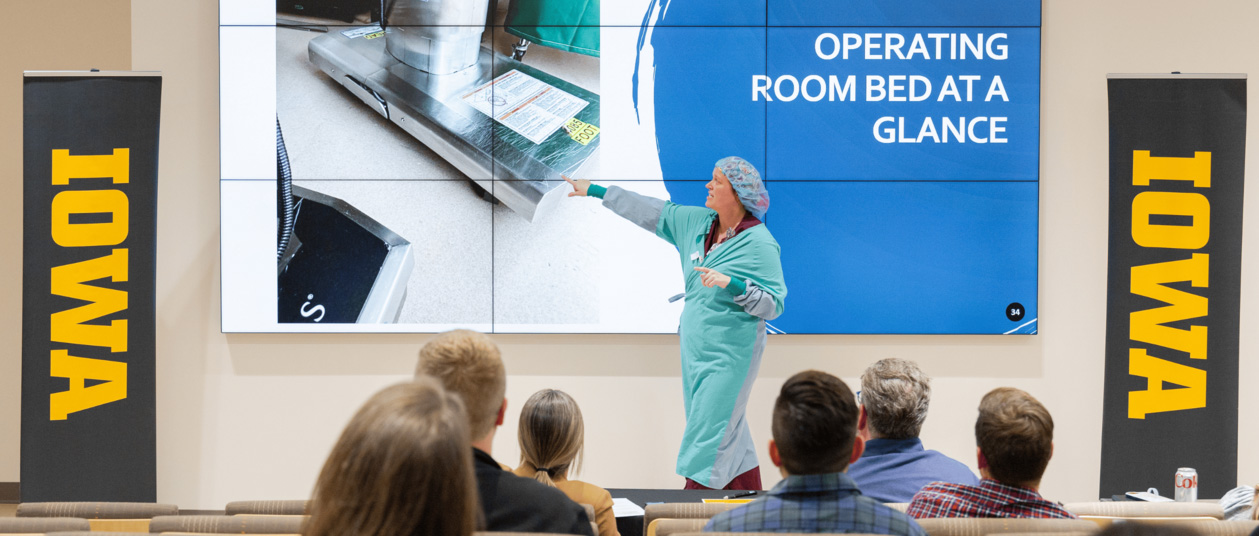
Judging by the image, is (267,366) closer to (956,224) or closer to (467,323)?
(467,323)

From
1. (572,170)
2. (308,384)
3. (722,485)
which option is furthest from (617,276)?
(308,384)

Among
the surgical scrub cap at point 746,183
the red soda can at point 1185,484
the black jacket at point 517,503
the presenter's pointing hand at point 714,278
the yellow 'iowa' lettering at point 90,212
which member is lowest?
the red soda can at point 1185,484

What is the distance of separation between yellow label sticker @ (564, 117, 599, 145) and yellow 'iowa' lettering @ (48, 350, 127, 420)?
237 cm

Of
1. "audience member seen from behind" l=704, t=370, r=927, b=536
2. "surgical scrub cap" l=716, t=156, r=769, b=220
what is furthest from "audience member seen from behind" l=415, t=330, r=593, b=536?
"surgical scrub cap" l=716, t=156, r=769, b=220

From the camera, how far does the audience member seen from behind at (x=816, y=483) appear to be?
A: 1.52m

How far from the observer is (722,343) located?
3.83 meters

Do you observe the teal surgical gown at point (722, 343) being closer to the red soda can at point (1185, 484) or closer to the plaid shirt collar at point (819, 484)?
the red soda can at point (1185, 484)

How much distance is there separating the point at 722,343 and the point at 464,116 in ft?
5.78

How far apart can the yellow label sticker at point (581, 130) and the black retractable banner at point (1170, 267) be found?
248 centimetres

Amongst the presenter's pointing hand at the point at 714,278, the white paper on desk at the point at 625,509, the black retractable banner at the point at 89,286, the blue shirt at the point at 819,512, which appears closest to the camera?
the blue shirt at the point at 819,512

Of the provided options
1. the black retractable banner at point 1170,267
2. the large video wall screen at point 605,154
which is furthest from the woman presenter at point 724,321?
the black retractable banner at point 1170,267

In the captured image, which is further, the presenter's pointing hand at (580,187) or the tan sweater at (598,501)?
the presenter's pointing hand at (580,187)

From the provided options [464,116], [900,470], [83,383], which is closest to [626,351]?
[464,116]

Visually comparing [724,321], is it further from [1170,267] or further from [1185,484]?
[1170,267]
